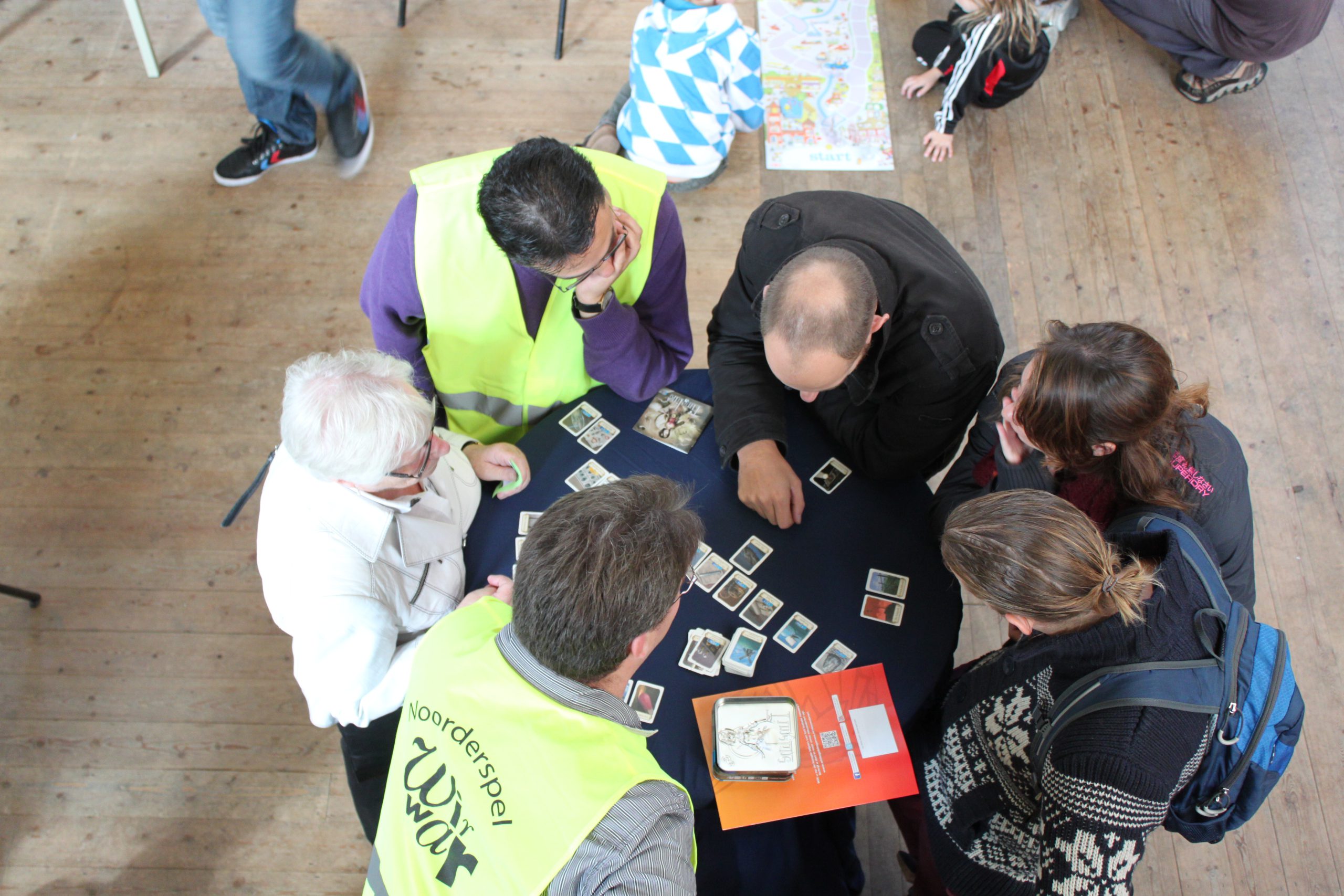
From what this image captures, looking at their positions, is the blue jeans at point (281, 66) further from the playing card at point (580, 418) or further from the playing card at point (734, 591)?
the playing card at point (734, 591)

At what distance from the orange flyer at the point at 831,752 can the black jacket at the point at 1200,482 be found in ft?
1.46

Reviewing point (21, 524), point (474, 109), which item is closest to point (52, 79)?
point (474, 109)

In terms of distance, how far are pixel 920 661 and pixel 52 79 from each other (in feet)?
16.3

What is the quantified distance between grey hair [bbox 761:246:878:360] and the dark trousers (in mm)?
1321

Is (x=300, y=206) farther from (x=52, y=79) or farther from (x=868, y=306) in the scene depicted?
(x=868, y=306)

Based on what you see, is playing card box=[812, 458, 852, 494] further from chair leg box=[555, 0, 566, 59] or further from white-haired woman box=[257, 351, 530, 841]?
chair leg box=[555, 0, 566, 59]

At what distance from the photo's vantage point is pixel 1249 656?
5.29 ft

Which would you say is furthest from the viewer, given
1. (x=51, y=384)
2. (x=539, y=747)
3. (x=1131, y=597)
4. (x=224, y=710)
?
(x=51, y=384)

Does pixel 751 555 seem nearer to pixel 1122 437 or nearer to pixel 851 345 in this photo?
pixel 851 345

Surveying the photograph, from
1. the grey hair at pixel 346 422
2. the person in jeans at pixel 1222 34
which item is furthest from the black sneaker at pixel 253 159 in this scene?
the person in jeans at pixel 1222 34

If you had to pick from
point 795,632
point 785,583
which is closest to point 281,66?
point 785,583

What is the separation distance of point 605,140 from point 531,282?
185 cm

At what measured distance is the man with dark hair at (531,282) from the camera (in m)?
1.88

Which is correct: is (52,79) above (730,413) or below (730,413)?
below
